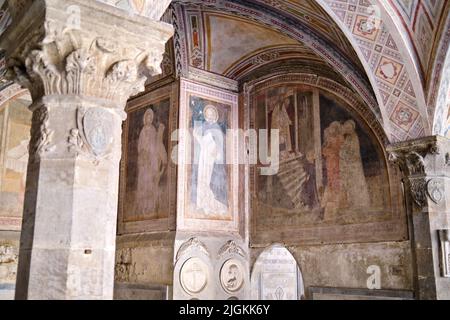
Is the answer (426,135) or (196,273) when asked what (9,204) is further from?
(426,135)

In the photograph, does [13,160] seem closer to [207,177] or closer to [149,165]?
[149,165]

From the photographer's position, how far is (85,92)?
3.33 metres

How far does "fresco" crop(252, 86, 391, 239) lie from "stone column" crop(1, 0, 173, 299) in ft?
16.3

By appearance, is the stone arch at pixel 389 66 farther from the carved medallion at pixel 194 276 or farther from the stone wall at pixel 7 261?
the stone wall at pixel 7 261

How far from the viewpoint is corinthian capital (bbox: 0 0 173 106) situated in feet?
10.5

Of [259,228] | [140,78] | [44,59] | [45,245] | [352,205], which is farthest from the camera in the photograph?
[259,228]

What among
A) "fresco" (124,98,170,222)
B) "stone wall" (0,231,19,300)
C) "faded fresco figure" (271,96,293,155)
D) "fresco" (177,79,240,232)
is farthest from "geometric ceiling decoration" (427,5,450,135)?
"stone wall" (0,231,19,300)

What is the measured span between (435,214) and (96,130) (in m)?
5.02

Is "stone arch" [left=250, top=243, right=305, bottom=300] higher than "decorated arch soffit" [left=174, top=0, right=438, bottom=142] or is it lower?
lower

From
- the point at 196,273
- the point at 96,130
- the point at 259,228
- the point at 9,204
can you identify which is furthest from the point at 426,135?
the point at 9,204

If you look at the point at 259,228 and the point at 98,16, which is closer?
the point at 98,16

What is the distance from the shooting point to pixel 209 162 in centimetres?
895

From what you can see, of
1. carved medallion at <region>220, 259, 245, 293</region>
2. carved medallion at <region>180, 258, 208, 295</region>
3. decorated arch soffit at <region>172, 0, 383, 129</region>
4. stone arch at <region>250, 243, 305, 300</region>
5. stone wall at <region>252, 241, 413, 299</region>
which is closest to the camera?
stone wall at <region>252, 241, 413, 299</region>

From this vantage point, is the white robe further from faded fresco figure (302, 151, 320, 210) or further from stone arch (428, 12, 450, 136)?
stone arch (428, 12, 450, 136)
